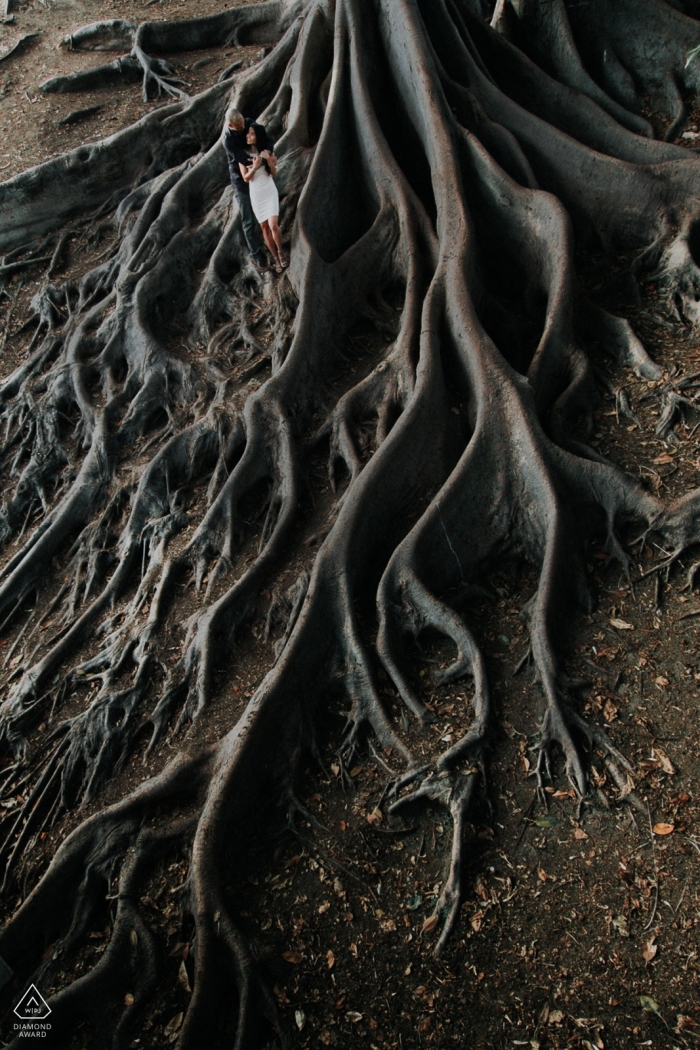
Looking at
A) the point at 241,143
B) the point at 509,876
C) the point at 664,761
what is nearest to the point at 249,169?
the point at 241,143

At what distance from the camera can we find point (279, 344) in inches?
242

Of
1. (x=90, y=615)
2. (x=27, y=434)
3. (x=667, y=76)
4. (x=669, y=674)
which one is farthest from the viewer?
(x=667, y=76)

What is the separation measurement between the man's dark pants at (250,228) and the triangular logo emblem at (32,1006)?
224 inches

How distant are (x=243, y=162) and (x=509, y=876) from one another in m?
5.43

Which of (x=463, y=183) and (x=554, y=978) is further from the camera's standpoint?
(x=463, y=183)

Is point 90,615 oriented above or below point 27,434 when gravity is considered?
below

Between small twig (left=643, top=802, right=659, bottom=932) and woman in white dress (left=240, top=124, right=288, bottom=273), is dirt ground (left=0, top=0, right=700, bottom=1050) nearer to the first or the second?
small twig (left=643, top=802, right=659, bottom=932)

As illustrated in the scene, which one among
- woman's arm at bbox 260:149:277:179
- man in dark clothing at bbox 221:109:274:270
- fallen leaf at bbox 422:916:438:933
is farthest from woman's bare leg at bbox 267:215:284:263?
fallen leaf at bbox 422:916:438:933

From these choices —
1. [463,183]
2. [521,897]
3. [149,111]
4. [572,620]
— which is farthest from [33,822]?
[149,111]

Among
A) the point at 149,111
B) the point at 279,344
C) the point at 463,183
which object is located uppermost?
the point at 149,111

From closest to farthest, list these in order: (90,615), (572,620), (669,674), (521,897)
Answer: (521,897)
(669,674)
(572,620)
(90,615)

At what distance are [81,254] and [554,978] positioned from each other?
8.28 m

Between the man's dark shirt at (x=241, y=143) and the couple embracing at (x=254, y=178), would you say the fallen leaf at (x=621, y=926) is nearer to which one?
the couple embracing at (x=254, y=178)

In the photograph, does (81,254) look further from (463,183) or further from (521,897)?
(521,897)
